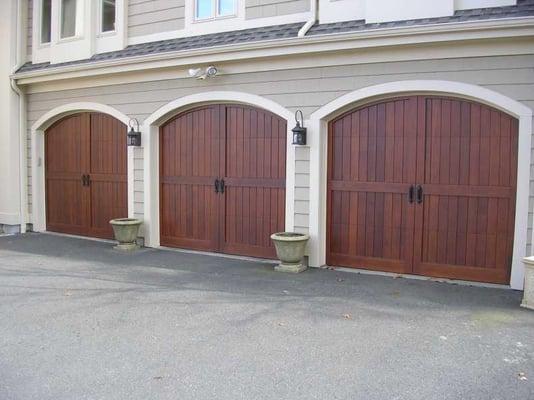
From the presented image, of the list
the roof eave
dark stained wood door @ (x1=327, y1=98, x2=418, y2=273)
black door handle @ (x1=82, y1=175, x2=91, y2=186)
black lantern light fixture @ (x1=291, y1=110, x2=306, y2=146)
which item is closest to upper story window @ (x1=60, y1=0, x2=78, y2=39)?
the roof eave

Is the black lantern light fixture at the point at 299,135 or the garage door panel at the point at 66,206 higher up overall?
the black lantern light fixture at the point at 299,135

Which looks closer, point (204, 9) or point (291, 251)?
point (291, 251)

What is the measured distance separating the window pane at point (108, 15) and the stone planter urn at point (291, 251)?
504cm

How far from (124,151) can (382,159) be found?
4.44m

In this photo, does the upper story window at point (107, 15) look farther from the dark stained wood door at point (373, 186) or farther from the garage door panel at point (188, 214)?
the dark stained wood door at point (373, 186)

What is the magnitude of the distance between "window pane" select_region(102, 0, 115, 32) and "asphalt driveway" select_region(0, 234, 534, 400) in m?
4.54

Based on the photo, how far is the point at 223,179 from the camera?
789 cm

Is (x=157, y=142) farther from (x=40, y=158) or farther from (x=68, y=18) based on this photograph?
(x=68, y=18)

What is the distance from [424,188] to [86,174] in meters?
5.95

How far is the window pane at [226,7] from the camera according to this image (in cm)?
789

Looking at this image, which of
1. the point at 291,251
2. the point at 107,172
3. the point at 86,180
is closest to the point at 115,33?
the point at 107,172

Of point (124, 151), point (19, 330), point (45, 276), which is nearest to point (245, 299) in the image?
point (19, 330)

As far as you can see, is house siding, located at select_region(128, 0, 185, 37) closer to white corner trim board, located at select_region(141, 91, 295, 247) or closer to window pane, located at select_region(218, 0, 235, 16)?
window pane, located at select_region(218, 0, 235, 16)

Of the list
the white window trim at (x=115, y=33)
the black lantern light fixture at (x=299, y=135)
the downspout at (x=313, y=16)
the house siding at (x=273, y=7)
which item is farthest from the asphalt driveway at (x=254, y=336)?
the white window trim at (x=115, y=33)
